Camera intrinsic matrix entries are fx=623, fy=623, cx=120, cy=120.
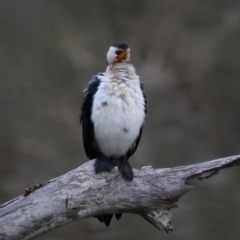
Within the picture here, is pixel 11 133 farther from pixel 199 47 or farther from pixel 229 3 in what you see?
pixel 229 3

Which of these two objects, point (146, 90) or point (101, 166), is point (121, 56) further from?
point (146, 90)

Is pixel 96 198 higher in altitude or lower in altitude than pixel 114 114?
lower

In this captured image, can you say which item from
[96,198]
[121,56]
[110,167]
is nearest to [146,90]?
[121,56]

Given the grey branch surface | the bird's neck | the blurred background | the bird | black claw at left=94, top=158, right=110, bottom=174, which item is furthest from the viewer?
the blurred background

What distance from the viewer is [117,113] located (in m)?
2.83

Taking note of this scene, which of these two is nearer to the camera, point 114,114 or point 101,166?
point 101,166

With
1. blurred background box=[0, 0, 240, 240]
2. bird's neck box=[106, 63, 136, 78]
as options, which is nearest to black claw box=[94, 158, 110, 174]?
bird's neck box=[106, 63, 136, 78]

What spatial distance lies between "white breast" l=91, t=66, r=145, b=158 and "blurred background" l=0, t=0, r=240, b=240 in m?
1.68

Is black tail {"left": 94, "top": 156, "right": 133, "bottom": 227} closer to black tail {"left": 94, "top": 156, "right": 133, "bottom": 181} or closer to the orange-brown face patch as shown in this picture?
black tail {"left": 94, "top": 156, "right": 133, "bottom": 181}

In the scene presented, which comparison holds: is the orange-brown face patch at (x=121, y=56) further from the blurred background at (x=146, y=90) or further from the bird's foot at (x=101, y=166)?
the blurred background at (x=146, y=90)

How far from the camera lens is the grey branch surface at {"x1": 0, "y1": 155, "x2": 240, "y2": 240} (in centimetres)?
249

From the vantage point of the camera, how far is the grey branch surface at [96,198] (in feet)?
8.16

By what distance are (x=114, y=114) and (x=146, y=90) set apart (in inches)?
74.4

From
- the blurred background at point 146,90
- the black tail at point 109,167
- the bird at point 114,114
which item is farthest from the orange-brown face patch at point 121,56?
the blurred background at point 146,90
